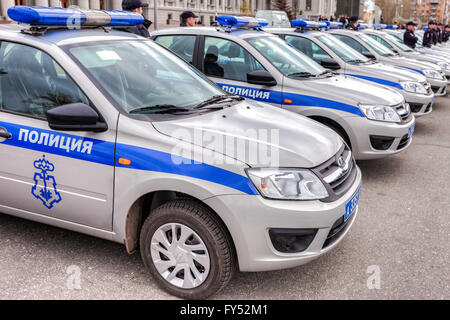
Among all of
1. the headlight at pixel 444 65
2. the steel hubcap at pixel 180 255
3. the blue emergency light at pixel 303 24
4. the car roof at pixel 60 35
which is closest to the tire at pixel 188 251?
the steel hubcap at pixel 180 255

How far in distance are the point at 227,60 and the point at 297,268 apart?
305 cm

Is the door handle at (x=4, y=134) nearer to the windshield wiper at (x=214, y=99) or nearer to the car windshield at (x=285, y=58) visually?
the windshield wiper at (x=214, y=99)

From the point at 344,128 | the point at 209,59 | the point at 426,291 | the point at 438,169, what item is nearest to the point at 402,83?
the point at 438,169

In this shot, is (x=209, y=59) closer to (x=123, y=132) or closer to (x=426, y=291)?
(x=123, y=132)

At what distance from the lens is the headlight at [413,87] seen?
771 cm

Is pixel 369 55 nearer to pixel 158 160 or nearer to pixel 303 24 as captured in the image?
pixel 303 24

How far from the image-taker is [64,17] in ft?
11.4

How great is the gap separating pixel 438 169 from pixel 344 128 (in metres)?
1.57

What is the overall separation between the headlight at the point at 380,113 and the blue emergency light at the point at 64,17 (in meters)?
2.79

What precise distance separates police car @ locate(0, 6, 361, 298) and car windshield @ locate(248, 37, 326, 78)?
2.20 m

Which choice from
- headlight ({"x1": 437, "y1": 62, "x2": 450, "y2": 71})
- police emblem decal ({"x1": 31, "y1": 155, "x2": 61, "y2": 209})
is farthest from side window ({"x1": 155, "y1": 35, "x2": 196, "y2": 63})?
headlight ({"x1": 437, "y1": 62, "x2": 450, "y2": 71})

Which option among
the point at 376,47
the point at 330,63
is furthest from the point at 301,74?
the point at 376,47
